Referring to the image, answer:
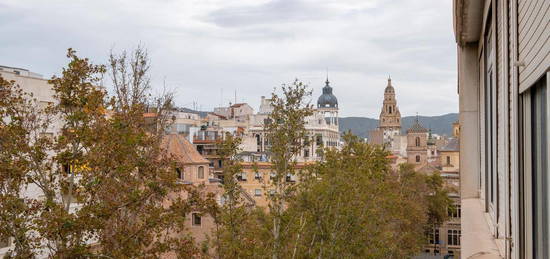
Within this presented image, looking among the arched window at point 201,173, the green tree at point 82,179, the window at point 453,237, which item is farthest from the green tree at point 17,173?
the window at point 453,237

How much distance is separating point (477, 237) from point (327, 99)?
12678cm

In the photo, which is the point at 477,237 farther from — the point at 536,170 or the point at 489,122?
the point at 536,170

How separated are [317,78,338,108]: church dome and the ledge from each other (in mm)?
123374

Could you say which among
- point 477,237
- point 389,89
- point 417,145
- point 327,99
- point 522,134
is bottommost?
point 477,237

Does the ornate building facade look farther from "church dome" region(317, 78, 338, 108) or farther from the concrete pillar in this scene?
the concrete pillar

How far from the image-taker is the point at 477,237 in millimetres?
6148

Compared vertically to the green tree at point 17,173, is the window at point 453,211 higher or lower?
lower

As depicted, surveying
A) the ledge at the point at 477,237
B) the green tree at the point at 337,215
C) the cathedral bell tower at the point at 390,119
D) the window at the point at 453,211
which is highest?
the cathedral bell tower at the point at 390,119

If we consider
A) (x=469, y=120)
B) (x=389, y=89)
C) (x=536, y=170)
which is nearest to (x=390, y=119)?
(x=389, y=89)

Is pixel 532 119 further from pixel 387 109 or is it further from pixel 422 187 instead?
pixel 387 109

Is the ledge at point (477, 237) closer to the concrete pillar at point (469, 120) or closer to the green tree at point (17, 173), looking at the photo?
the concrete pillar at point (469, 120)

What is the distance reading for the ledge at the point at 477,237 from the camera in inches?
208

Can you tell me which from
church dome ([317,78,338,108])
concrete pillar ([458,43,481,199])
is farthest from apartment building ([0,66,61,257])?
church dome ([317,78,338,108])

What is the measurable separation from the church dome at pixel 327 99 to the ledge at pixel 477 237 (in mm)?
123374
